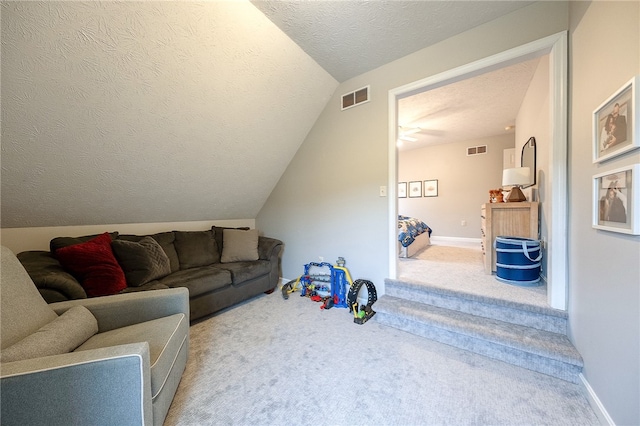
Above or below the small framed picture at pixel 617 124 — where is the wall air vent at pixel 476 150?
above

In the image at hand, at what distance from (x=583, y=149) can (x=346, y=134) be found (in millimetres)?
2028

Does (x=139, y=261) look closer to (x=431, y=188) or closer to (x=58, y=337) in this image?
(x=58, y=337)

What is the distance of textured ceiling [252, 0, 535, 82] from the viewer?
1732 millimetres

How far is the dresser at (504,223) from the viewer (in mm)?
2597

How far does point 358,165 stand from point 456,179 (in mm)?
3981

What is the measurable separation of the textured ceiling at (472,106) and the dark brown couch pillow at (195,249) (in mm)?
3443

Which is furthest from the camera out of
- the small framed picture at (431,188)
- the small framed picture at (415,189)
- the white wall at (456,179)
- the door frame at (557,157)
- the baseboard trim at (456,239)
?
the small framed picture at (415,189)

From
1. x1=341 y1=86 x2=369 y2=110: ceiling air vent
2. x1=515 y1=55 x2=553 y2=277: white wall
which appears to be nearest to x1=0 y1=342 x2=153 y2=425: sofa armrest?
x1=341 y1=86 x2=369 y2=110: ceiling air vent

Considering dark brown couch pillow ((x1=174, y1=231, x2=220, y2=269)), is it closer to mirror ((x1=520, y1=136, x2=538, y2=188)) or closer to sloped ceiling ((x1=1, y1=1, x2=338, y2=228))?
sloped ceiling ((x1=1, y1=1, x2=338, y2=228))

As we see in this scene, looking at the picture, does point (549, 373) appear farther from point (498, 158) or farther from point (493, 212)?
point (498, 158)

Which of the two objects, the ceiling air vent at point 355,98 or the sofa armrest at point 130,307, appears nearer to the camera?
the sofa armrest at point 130,307

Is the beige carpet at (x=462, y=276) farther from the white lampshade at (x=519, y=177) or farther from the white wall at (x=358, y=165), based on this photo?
the white lampshade at (x=519, y=177)

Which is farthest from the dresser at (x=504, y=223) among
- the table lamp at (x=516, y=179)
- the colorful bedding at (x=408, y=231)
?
the colorful bedding at (x=408, y=231)

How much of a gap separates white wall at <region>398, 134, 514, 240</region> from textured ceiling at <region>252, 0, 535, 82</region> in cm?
396
